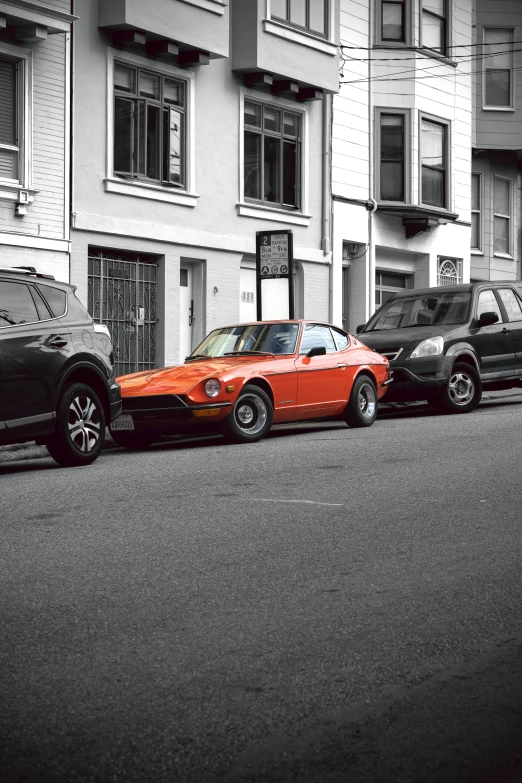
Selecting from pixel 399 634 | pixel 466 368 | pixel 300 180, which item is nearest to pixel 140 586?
pixel 399 634

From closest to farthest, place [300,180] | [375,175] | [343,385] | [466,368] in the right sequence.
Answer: [343,385] → [466,368] → [300,180] → [375,175]

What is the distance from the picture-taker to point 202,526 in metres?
7.76

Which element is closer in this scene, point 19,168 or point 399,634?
point 399,634

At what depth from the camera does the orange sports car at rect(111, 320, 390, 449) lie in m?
13.4

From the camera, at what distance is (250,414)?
14.0 meters

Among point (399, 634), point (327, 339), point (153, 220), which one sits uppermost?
point (153, 220)

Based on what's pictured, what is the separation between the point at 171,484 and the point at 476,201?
23.1 m

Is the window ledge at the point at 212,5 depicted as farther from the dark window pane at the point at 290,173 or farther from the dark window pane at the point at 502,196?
the dark window pane at the point at 502,196

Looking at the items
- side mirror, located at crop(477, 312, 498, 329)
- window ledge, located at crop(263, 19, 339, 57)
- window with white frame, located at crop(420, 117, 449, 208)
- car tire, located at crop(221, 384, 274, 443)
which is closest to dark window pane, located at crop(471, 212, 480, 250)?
window with white frame, located at crop(420, 117, 449, 208)

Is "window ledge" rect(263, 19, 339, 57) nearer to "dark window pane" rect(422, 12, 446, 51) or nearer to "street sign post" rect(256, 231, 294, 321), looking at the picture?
"dark window pane" rect(422, 12, 446, 51)

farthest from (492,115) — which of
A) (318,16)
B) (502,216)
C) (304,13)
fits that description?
(304,13)

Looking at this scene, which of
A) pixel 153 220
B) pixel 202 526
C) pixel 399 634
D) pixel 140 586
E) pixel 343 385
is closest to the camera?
pixel 399 634

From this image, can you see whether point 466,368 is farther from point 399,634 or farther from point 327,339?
point 399,634

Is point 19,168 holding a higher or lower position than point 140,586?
higher
